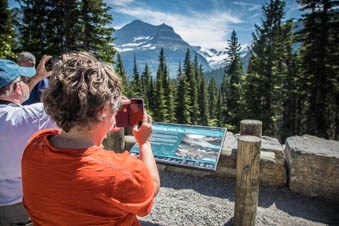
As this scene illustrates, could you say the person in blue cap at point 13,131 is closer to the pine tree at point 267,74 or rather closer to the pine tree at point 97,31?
the pine tree at point 97,31

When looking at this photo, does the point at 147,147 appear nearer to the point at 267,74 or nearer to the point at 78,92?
the point at 78,92

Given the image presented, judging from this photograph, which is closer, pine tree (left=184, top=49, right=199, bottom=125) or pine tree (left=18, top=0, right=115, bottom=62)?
pine tree (left=18, top=0, right=115, bottom=62)

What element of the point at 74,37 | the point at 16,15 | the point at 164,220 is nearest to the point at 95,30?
the point at 74,37

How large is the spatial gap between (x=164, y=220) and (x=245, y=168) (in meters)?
1.58

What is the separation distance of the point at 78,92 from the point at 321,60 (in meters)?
19.4

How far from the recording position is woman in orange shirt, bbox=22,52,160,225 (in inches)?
Result: 45.1

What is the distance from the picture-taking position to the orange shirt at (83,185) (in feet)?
3.73

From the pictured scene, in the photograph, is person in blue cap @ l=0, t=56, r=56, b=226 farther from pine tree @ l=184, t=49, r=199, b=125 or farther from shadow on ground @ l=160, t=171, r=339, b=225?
pine tree @ l=184, t=49, r=199, b=125

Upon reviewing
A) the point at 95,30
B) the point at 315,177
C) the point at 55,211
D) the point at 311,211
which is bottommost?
the point at 311,211

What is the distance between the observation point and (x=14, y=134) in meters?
1.90

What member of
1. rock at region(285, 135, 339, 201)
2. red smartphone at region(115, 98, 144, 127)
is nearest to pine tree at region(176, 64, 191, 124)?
rock at region(285, 135, 339, 201)

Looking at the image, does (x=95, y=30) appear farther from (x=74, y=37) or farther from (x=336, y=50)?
(x=336, y=50)

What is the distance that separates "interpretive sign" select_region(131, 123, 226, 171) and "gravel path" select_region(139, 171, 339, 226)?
83 cm

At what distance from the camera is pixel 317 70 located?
17.1m
